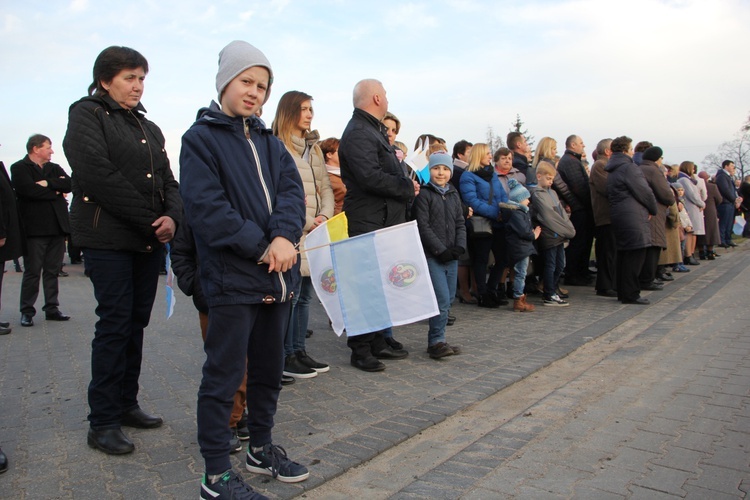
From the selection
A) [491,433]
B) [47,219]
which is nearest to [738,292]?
[491,433]

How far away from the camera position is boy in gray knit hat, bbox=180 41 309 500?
3.02 metres

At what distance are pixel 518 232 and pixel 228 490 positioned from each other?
615 centimetres

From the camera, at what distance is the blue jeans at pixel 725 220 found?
57.8ft

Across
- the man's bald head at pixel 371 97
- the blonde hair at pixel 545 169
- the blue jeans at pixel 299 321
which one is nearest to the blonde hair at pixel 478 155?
the blonde hair at pixel 545 169

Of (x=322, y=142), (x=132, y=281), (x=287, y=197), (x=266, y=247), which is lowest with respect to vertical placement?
(x=132, y=281)

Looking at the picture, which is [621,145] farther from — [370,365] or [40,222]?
[40,222]

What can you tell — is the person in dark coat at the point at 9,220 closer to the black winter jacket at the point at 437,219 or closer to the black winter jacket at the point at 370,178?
the black winter jacket at the point at 370,178

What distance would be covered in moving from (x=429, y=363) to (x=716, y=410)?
235 centimetres

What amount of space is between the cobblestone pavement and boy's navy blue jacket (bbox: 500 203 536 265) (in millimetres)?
1269

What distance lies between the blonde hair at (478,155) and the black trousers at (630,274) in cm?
247

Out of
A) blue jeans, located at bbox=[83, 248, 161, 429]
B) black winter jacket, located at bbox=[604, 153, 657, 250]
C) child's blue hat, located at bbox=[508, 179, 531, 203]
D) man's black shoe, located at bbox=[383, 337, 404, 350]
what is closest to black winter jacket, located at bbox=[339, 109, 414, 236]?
man's black shoe, located at bbox=[383, 337, 404, 350]

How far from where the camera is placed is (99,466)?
3508mm

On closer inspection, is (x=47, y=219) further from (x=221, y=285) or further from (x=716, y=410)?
(x=716, y=410)

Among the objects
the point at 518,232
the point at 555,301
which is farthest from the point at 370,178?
the point at 555,301
